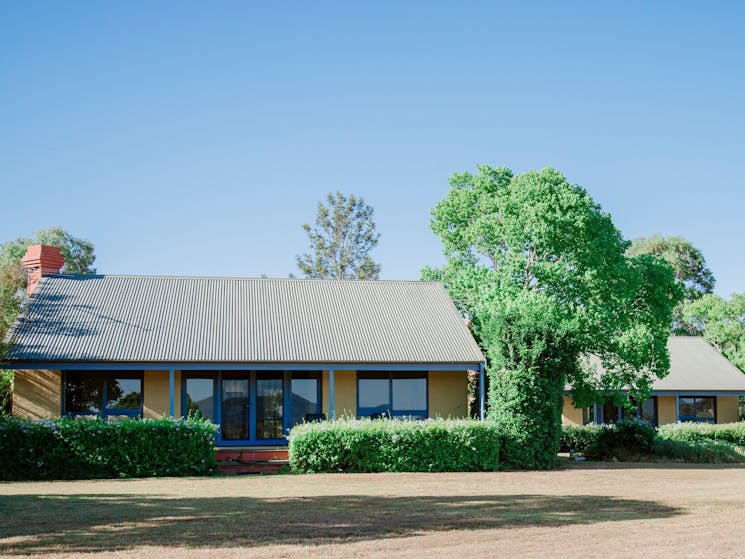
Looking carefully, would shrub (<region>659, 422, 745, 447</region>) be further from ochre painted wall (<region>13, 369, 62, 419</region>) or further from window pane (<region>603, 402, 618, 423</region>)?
ochre painted wall (<region>13, 369, 62, 419</region>)

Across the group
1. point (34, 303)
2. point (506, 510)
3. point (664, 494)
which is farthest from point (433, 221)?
point (506, 510)

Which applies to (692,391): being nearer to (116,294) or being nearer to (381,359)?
(381,359)

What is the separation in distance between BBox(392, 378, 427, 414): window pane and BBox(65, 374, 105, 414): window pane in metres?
8.30

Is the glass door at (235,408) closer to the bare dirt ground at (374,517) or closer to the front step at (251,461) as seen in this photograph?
the front step at (251,461)

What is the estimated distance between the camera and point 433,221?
29250 millimetres

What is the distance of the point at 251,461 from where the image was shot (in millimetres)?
21000

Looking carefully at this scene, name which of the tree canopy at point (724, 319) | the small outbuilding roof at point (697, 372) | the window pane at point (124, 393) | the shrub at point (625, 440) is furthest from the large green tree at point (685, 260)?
the window pane at point (124, 393)

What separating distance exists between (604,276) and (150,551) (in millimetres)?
18265

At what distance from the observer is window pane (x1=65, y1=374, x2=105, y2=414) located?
23.5 m

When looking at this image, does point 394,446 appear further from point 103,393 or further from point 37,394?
point 37,394

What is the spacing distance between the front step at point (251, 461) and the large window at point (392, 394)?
377 cm

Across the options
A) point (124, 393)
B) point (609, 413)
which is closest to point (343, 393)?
point (124, 393)

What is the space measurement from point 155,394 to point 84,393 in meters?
1.90

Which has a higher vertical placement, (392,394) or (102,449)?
(392,394)
